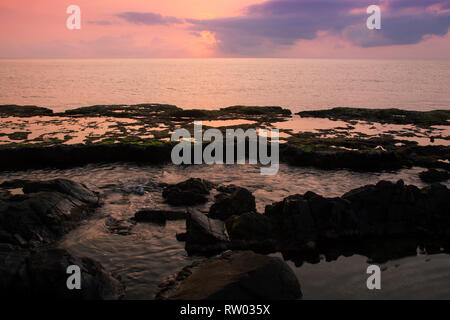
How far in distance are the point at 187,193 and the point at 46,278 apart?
14.0 m

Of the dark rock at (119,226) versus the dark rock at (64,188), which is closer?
the dark rock at (119,226)

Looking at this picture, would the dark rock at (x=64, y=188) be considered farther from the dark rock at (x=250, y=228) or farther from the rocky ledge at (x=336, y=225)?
the dark rock at (x=250, y=228)

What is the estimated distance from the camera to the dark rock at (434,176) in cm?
3584

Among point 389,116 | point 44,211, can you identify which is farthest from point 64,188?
point 389,116

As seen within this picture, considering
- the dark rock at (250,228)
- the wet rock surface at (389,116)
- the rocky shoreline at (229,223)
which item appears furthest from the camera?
the wet rock surface at (389,116)

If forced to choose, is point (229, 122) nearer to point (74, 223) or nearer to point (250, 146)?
point (250, 146)

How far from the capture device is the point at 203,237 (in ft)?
73.4

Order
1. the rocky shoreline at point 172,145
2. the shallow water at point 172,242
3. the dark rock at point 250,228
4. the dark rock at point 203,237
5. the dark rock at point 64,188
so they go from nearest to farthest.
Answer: the shallow water at point 172,242
the dark rock at point 203,237
the dark rock at point 250,228
the dark rock at point 64,188
the rocky shoreline at point 172,145

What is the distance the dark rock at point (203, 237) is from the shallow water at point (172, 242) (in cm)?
77

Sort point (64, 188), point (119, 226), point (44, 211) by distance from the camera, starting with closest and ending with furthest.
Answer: point (44, 211)
point (119, 226)
point (64, 188)

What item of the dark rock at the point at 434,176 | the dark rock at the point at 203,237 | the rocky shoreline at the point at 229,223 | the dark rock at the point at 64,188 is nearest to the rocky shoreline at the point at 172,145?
the rocky shoreline at the point at 229,223

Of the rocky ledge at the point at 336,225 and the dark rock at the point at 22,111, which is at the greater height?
the dark rock at the point at 22,111

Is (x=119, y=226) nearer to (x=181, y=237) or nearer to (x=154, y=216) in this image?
(x=154, y=216)
